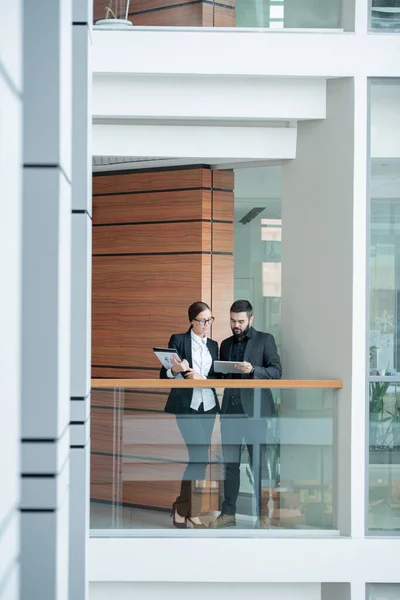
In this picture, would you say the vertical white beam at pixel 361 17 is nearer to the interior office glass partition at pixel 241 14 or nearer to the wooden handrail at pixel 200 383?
the interior office glass partition at pixel 241 14

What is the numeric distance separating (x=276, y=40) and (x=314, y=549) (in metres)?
4.20

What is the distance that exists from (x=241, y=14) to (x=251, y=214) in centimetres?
406

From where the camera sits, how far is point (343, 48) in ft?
22.4

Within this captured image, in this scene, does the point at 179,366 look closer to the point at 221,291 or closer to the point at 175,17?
the point at 221,291

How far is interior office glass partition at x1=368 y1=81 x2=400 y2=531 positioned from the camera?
6.93 metres

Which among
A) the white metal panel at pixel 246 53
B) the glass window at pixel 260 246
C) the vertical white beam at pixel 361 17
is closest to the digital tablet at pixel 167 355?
the white metal panel at pixel 246 53

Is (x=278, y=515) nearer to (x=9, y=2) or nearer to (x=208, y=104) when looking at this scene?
(x=208, y=104)

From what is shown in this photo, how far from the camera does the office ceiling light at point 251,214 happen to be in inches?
424

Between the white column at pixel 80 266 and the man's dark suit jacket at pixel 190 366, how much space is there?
313 centimetres

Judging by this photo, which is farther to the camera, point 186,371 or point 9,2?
point 186,371

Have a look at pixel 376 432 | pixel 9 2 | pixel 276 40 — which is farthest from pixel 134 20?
pixel 9 2

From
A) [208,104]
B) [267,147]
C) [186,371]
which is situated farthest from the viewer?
[267,147]

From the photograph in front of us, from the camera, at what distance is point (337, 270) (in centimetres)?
716

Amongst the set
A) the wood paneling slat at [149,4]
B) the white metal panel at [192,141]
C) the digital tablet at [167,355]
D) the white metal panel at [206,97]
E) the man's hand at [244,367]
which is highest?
the wood paneling slat at [149,4]
